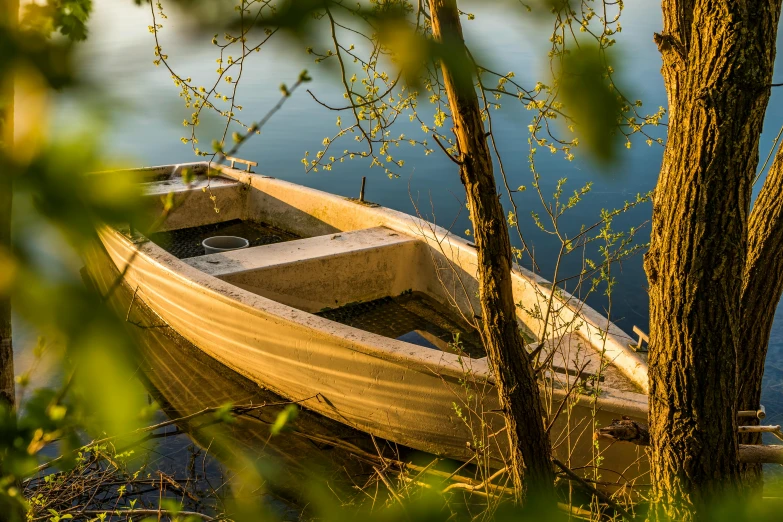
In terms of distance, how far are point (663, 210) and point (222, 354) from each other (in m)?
2.97

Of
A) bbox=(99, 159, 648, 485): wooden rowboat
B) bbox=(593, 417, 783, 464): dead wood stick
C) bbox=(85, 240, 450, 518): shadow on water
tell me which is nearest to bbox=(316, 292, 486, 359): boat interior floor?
bbox=(99, 159, 648, 485): wooden rowboat

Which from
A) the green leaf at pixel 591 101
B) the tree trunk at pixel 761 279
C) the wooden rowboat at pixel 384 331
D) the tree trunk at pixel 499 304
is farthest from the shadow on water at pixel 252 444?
the green leaf at pixel 591 101

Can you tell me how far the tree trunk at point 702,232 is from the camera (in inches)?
64.6

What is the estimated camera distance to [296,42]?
41cm

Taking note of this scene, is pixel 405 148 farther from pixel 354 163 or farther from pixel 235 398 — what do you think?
pixel 235 398

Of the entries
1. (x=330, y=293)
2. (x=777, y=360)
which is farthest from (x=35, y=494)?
(x=777, y=360)

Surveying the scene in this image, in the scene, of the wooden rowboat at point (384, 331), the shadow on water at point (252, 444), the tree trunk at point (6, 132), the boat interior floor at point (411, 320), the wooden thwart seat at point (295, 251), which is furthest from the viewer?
the boat interior floor at point (411, 320)

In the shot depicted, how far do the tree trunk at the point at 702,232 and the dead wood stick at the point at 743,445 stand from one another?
86 millimetres

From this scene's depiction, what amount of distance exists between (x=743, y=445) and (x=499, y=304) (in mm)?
825

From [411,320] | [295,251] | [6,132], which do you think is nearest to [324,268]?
[295,251]

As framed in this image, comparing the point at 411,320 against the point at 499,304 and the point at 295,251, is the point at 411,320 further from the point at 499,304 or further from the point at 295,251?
the point at 499,304

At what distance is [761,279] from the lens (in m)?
2.22

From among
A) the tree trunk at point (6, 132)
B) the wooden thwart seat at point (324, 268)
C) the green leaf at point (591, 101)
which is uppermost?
the green leaf at point (591, 101)

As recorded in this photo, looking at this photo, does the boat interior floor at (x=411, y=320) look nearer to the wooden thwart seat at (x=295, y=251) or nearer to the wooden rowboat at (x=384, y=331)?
the wooden rowboat at (x=384, y=331)
